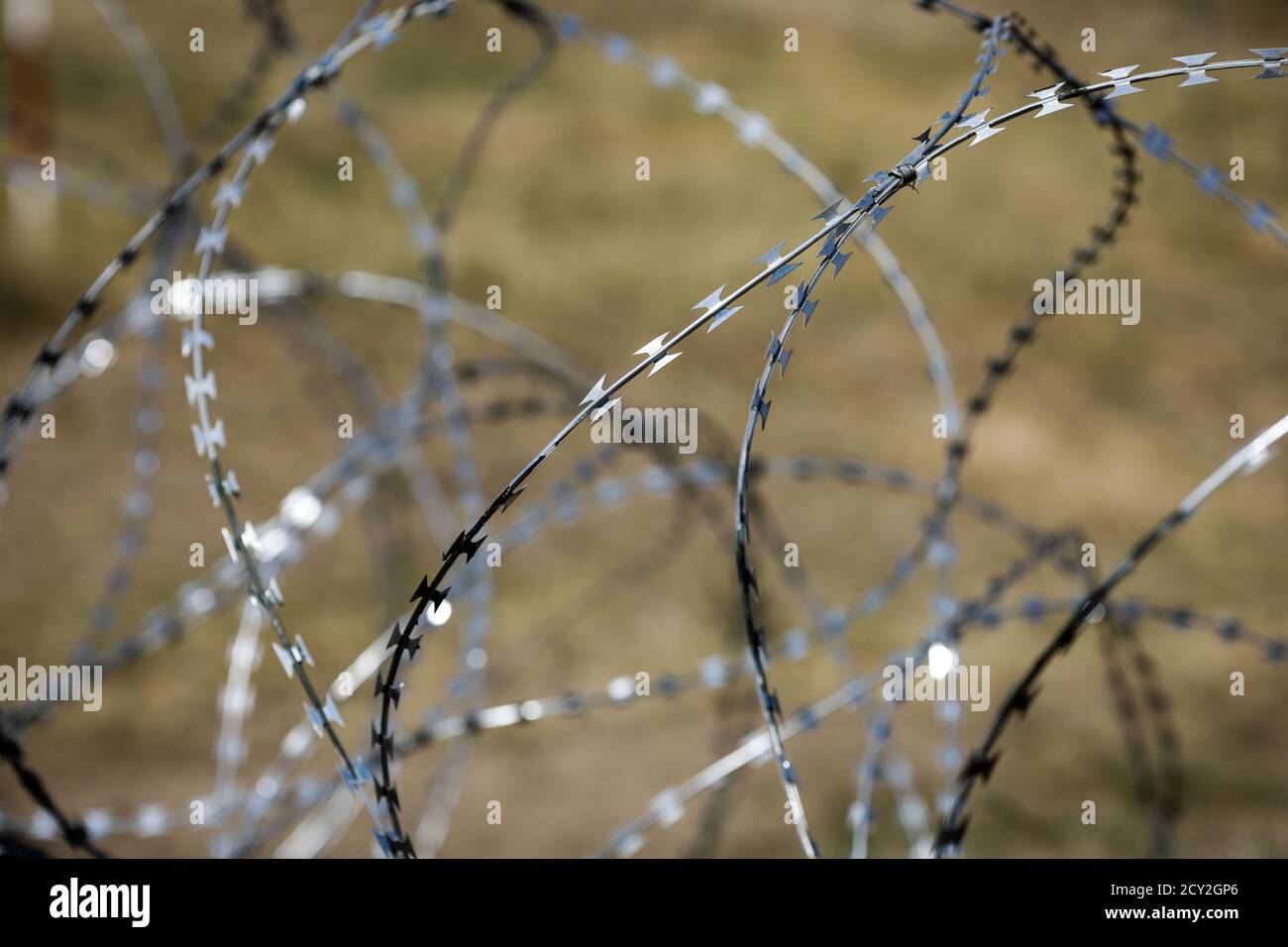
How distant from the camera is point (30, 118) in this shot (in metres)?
7.95

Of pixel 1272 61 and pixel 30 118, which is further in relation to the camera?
pixel 30 118

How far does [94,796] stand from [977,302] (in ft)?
20.1

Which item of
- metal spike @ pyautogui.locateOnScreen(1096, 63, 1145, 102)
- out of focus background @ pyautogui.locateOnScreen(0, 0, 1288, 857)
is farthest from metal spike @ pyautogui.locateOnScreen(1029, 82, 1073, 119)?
out of focus background @ pyautogui.locateOnScreen(0, 0, 1288, 857)

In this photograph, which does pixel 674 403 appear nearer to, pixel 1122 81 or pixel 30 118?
pixel 30 118

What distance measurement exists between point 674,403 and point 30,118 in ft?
17.0

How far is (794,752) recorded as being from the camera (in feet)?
17.1

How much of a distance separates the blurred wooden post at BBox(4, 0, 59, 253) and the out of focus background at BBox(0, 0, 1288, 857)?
33mm

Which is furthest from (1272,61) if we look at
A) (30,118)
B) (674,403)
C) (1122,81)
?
(30,118)

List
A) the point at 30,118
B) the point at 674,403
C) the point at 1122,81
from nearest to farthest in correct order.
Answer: the point at 1122,81
the point at 674,403
the point at 30,118

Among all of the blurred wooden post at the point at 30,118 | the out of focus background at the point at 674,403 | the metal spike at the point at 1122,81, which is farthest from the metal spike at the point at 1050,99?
the blurred wooden post at the point at 30,118

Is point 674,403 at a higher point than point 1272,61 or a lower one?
higher
